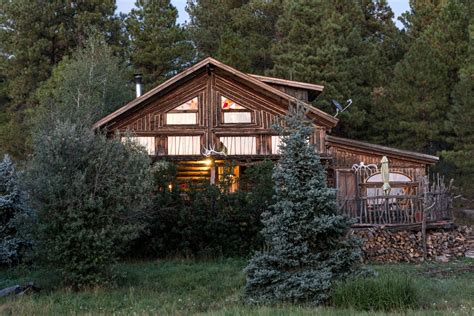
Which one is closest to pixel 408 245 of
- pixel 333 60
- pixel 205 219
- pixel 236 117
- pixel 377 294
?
pixel 205 219

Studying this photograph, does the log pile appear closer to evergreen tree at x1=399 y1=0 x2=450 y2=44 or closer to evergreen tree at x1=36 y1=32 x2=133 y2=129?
evergreen tree at x1=36 y1=32 x2=133 y2=129

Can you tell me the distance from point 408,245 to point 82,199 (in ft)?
37.9

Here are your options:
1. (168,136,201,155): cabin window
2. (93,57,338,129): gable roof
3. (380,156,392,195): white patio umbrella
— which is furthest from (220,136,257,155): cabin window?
(380,156,392,195): white patio umbrella

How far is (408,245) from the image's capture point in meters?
21.2

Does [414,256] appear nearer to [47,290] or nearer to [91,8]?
[47,290]

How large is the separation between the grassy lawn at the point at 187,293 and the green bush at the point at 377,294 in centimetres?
37

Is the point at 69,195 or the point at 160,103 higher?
the point at 160,103

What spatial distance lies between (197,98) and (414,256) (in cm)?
1062

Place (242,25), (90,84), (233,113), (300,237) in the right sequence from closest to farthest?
(300,237), (233,113), (90,84), (242,25)

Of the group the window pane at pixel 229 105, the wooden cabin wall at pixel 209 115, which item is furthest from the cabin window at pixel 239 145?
→ the window pane at pixel 229 105

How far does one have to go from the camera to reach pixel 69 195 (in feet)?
50.2

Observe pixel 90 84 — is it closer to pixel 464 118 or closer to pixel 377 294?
pixel 464 118

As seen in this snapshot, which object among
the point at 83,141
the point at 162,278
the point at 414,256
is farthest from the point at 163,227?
the point at 414,256

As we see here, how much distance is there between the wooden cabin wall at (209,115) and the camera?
82.1 feet
